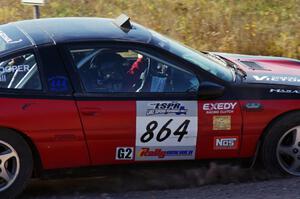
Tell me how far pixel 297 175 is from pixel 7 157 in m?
2.65

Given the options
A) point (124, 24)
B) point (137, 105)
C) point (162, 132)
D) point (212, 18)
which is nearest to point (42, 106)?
point (137, 105)

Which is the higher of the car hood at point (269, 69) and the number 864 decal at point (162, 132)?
the car hood at point (269, 69)

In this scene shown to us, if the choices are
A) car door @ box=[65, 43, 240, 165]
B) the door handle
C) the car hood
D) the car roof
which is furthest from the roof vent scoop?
the car hood

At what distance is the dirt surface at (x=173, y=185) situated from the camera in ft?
16.6

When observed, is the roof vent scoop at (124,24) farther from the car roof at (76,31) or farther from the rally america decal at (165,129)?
the rally america decal at (165,129)

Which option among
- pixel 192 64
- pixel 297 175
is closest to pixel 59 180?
pixel 192 64

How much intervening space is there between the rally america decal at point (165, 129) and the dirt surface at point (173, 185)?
0.88 ft

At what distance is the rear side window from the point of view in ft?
15.8

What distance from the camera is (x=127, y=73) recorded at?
5.07 meters

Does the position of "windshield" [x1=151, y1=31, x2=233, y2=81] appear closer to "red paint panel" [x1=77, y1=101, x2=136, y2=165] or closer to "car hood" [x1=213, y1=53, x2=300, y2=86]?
"car hood" [x1=213, y1=53, x2=300, y2=86]

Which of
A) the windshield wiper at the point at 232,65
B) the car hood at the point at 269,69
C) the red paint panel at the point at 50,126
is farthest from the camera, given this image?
the windshield wiper at the point at 232,65

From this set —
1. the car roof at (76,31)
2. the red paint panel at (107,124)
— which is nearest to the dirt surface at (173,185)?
the red paint panel at (107,124)

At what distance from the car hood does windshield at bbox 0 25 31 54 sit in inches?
80.4

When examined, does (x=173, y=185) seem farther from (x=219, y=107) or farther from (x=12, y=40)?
(x=12, y=40)
